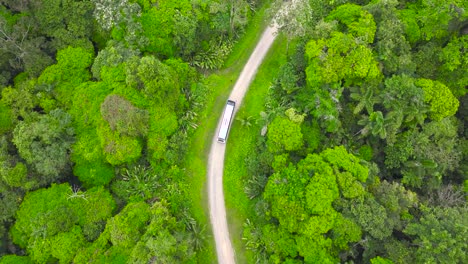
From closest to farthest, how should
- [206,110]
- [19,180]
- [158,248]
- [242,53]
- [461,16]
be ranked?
[158,248], [19,180], [461,16], [206,110], [242,53]

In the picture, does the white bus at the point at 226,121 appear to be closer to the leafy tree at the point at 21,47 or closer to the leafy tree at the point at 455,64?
the leafy tree at the point at 21,47

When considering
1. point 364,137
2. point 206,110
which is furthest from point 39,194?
point 364,137

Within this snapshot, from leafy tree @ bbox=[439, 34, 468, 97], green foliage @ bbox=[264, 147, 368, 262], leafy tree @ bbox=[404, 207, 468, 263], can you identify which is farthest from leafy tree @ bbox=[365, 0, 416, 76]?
leafy tree @ bbox=[404, 207, 468, 263]

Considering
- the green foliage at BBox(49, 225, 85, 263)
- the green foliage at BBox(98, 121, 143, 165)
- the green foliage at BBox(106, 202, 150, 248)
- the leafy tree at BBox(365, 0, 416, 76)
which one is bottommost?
the green foliage at BBox(49, 225, 85, 263)

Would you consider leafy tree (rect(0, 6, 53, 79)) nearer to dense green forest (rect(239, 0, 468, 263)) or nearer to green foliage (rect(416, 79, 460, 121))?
dense green forest (rect(239, 0, 468, 263))

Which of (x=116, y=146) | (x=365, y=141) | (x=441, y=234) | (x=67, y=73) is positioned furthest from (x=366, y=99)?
(x=67, y=73)

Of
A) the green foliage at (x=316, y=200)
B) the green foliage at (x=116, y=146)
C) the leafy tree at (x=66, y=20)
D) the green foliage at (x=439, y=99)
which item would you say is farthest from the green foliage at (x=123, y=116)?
the green foliage at (x=439, y=99)

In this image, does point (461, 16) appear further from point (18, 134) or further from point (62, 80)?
point (18, 134)
